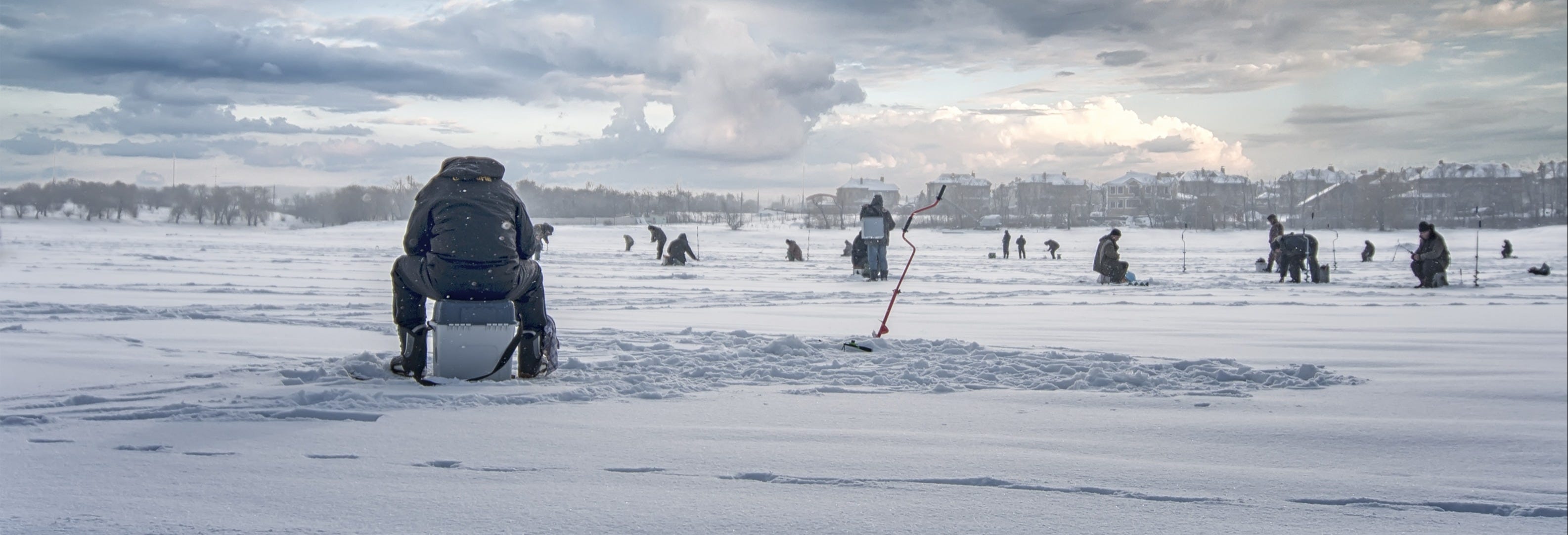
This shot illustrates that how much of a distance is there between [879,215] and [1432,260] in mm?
9341

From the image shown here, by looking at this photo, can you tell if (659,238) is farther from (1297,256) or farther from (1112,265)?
(1297,256)

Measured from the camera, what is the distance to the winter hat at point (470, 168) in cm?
507

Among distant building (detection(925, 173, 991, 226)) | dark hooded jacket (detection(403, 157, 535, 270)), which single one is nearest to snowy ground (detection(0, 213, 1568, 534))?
dark hooded jacket (detection(403, 157, 535, 270))

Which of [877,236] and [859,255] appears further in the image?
[859,255]

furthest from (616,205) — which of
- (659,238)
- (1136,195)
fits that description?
(1136,195)

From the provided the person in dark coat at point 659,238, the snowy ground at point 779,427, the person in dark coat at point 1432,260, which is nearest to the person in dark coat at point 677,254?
the person in dark coat at point 659,238

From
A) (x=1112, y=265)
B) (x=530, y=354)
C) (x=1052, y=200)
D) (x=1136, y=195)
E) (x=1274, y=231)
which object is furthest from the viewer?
(x=1136, y=195)

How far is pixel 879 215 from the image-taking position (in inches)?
734

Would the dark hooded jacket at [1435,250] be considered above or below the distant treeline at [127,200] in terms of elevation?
below

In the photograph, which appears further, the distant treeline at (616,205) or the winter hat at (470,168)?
the distant treeline at (616,205)

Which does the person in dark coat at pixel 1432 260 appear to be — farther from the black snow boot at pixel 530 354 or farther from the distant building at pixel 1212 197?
the distant building at pixel 1212 197

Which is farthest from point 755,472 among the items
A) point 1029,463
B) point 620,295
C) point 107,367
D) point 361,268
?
point 361,268

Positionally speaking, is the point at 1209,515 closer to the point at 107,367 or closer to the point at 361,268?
the point at 107,367

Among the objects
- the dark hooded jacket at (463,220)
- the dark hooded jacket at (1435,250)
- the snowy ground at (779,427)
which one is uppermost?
the dark hooded jacket at (463,220)
